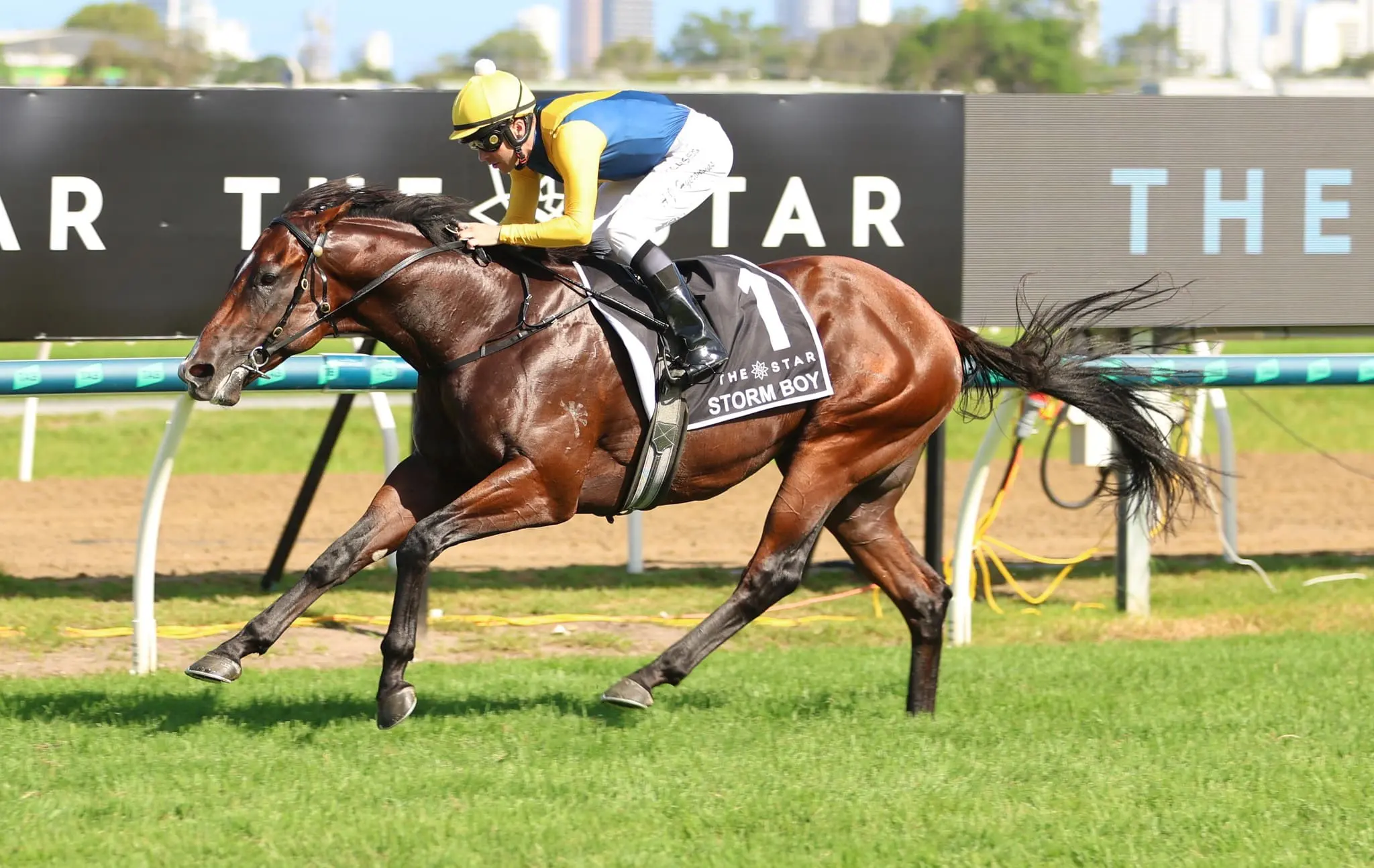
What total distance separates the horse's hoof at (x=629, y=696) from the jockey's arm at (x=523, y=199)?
137cm

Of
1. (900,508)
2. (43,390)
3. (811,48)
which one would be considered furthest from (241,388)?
(811,48)

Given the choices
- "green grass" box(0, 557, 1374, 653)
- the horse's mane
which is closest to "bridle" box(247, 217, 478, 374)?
the horse's mane

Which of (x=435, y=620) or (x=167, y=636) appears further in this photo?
(x=435, y=620)

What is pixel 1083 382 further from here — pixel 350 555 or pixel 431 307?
pixel 350 555

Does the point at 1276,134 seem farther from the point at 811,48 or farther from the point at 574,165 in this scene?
the point at 811,48

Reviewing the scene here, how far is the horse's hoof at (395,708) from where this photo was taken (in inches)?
176

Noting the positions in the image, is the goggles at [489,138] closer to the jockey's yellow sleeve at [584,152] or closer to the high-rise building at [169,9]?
the jockey's yellow sleeve at [584,152]

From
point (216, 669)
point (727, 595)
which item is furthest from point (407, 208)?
point (727, 595)

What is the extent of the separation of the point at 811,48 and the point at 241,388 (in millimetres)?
76534

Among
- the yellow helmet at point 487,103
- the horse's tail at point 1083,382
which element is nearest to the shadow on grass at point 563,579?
the horse's tail at point 1083,382

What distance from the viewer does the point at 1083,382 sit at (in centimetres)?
542

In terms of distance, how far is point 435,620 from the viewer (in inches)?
281

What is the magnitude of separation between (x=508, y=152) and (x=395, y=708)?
155cm

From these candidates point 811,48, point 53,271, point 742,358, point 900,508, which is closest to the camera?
point 742,358
